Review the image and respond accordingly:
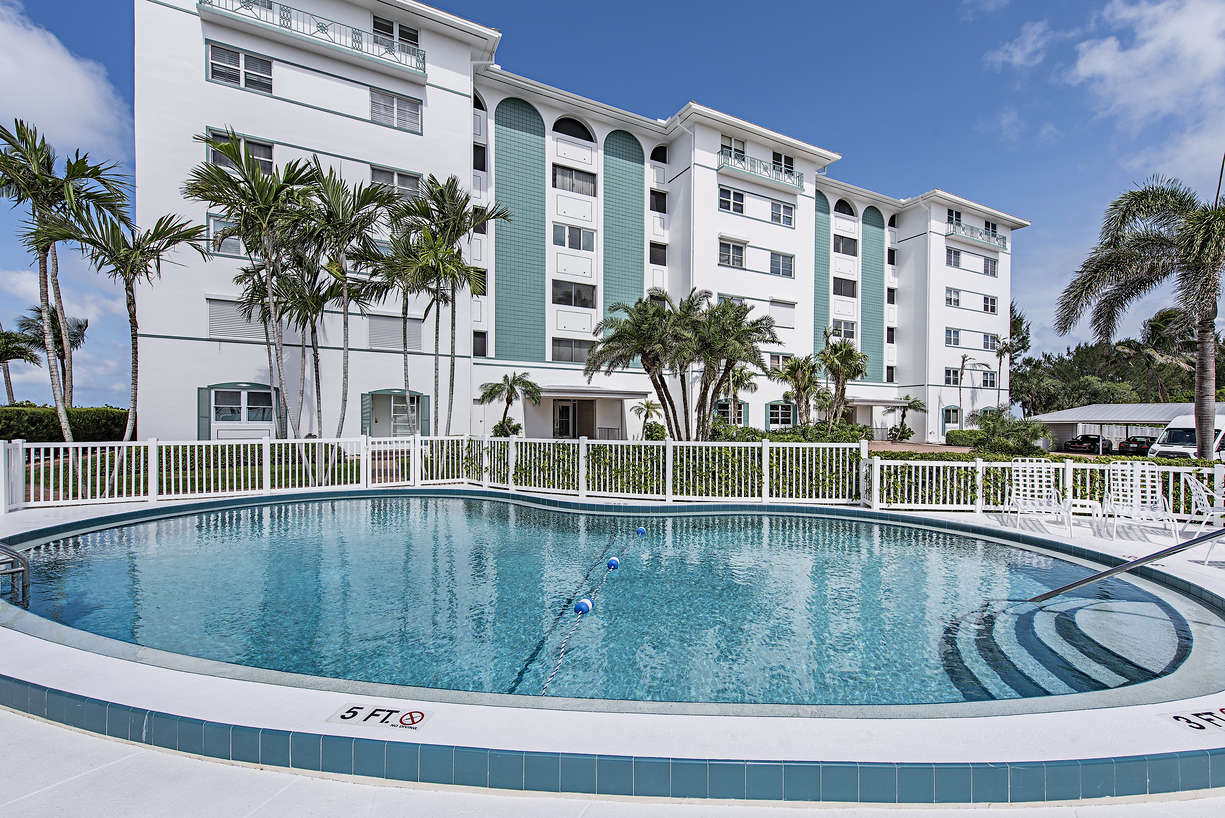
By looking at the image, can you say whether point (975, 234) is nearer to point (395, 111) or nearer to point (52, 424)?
point (395, 111)

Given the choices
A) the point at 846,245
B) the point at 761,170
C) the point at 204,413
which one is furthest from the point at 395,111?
the point at 846,245

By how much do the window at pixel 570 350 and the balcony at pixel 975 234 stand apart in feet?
73.8

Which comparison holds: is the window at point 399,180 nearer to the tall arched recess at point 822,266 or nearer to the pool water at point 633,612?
the pool water at point 633,612

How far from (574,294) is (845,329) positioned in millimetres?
15705

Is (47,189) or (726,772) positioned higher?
(47,189)

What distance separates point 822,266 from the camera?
29.4 metres

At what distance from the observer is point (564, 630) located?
4.58 metres

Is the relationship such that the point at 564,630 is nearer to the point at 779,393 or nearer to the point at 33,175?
the point at 33,175

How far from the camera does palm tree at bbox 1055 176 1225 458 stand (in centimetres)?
1102

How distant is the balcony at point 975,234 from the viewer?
3167 centimetres

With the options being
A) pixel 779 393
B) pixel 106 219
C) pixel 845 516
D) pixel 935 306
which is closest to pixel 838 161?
pixel 935 306

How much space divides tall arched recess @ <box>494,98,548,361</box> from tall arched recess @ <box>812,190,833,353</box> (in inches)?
583

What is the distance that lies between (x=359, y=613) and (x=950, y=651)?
4.74m

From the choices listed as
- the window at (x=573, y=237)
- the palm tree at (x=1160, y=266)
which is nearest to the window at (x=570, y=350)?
the window at (x=573, y=237)
